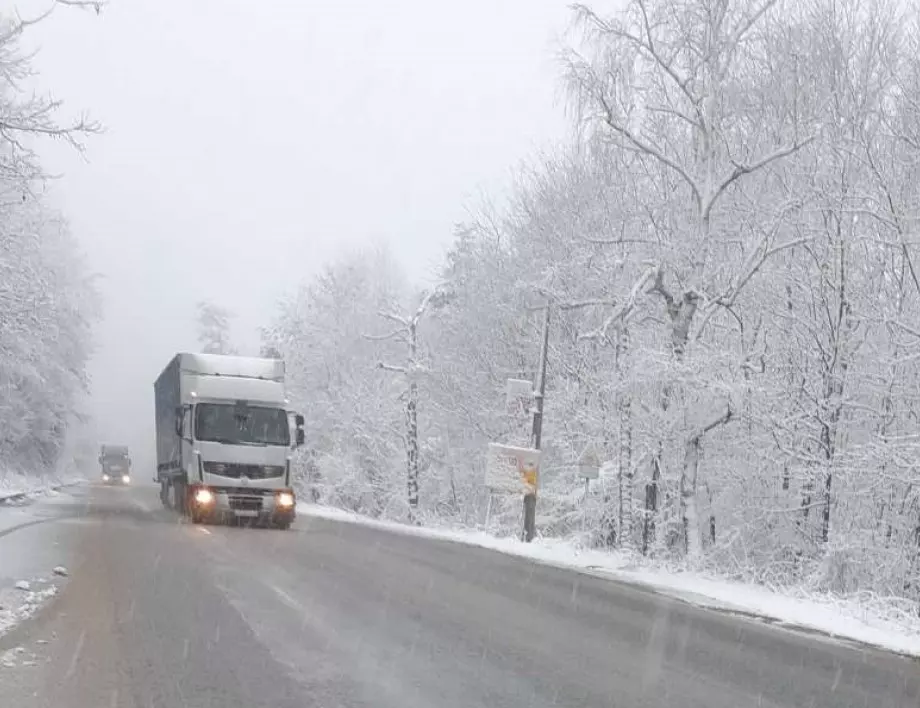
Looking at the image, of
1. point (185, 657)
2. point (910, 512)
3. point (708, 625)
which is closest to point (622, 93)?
point (910, 512)

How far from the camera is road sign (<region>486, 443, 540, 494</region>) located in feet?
74.8

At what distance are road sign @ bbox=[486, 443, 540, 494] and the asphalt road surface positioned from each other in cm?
830

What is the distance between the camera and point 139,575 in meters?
12.5

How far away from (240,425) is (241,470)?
119 centimetres

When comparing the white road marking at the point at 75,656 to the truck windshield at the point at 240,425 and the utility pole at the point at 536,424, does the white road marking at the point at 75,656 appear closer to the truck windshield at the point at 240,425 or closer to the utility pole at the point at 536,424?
the truck windshield at the point at 240,425

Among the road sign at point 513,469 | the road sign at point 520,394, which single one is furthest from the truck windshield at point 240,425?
the road sign at point 520,394

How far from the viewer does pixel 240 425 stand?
2283cm

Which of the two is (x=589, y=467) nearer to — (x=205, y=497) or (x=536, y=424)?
(x=536, y=424)

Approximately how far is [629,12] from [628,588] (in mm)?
11040

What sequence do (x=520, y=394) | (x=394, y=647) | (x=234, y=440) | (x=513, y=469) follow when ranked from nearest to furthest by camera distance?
(x=394, y=647) → (x=234, y=440) → (x=513, y=469) → (x=520, y=394)

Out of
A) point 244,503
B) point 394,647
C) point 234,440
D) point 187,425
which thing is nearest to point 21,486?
point 187,425

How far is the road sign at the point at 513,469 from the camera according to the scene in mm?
22812

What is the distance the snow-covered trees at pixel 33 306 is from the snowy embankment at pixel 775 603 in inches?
445

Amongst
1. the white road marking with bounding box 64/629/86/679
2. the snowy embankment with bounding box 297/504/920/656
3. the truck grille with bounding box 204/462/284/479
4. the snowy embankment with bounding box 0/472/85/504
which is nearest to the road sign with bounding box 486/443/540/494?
the snowy embankment with bounding box 297/504/920/656
